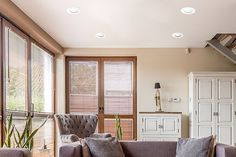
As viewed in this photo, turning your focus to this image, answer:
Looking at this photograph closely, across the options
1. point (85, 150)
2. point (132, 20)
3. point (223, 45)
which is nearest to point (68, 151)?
point (85, 150)

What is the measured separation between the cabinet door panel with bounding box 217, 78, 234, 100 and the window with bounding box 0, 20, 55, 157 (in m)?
3.40

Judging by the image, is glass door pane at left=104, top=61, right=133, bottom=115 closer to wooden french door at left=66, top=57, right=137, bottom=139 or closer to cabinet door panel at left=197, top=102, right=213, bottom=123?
wooden french door at left=66, top=57, right=137, bottom=139

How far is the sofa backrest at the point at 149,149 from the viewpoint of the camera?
4.29 meters

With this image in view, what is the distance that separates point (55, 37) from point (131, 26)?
1620mm

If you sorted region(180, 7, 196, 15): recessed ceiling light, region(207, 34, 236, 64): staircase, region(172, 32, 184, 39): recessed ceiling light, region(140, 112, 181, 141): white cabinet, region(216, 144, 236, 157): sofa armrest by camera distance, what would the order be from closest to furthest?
region(216, 144, 236, 157): sofa armrest
region(180, 7, 196, 15): recessed ceiling light
region(172, 32, 184, 39): recessed ceiling light
region(207, 34, 236, 64): staircase
region(140, 112, 181, 141): white cabinet

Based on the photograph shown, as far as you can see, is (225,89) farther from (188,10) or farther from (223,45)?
(188,10)

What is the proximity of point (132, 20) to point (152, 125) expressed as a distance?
2.51 metres

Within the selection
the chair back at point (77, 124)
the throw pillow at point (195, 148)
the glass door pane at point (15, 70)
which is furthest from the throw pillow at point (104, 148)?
the chair back at point (77, 124)

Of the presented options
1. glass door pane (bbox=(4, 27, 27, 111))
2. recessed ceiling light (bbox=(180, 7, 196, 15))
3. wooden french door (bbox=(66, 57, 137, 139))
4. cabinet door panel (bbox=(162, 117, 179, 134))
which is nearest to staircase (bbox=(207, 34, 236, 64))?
cabinet door panel (bbox=(162, 117, 179, 134))

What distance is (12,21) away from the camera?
4.89 m

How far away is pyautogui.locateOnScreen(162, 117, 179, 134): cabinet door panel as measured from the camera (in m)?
7.19

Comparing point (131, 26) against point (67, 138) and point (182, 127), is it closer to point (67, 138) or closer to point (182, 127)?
point (67, 138)

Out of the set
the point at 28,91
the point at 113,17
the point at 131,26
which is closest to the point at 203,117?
the point at 131,26

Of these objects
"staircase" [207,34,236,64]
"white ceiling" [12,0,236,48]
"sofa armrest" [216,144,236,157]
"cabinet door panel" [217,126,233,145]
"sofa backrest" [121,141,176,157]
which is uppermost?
"white ceiling" [12,0,236,48]
